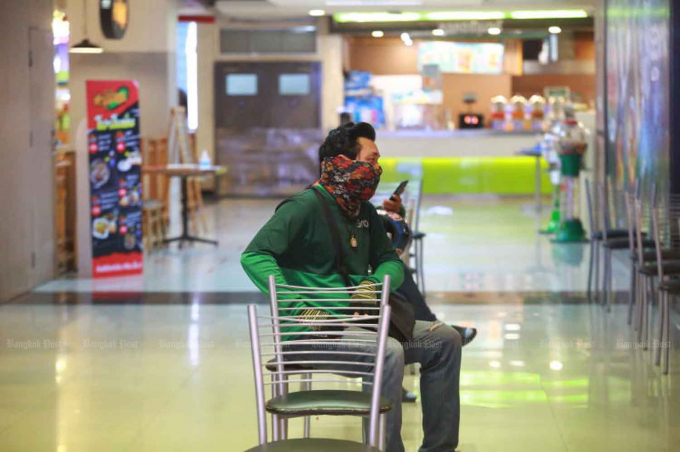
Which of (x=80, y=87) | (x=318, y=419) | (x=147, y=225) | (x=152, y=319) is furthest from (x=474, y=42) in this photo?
(x=318, y=419)

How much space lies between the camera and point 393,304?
378 cm

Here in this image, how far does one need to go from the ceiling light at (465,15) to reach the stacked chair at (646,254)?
8893 millimetres

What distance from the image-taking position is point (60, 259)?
9695 mm

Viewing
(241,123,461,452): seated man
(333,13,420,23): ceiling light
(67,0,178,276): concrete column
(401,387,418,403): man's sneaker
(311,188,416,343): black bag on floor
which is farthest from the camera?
(333,13,420,23): ceiling light

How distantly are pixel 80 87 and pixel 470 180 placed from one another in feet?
22.6

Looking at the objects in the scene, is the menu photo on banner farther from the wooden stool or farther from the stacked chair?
the stacked chair

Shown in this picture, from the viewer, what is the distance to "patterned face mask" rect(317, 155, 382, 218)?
3.75 meters

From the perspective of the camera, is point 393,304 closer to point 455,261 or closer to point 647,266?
point 647,266

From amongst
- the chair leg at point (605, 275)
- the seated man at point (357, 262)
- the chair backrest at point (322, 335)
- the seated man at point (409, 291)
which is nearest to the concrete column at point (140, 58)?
the chair leg at point (605, 275)

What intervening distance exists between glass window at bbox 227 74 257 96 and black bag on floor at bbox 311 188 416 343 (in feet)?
46.4

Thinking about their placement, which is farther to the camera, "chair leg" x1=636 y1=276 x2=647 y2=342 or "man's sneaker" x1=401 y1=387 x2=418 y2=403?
"chair leg" x1=636 y1=276 x2=647 y2=342

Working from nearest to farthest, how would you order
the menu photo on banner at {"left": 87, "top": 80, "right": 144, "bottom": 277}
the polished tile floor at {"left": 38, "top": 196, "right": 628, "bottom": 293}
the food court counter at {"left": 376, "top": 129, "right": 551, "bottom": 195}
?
the polished tile floor at {"left": 38, "top": 196, "right": 628, "bottom": 293} < the menu photo on banner at {"left": 87, "top": 80, "right": 144, "bottom": 277} < the food court counter at {"left": 376, "top": 129, "right": 551, "bottom": 195}

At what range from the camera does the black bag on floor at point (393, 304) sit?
12.3ft

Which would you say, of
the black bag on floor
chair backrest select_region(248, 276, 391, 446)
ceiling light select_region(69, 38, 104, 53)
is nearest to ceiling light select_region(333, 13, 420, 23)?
ceiling light select_region(69, 38, 104, 53)
